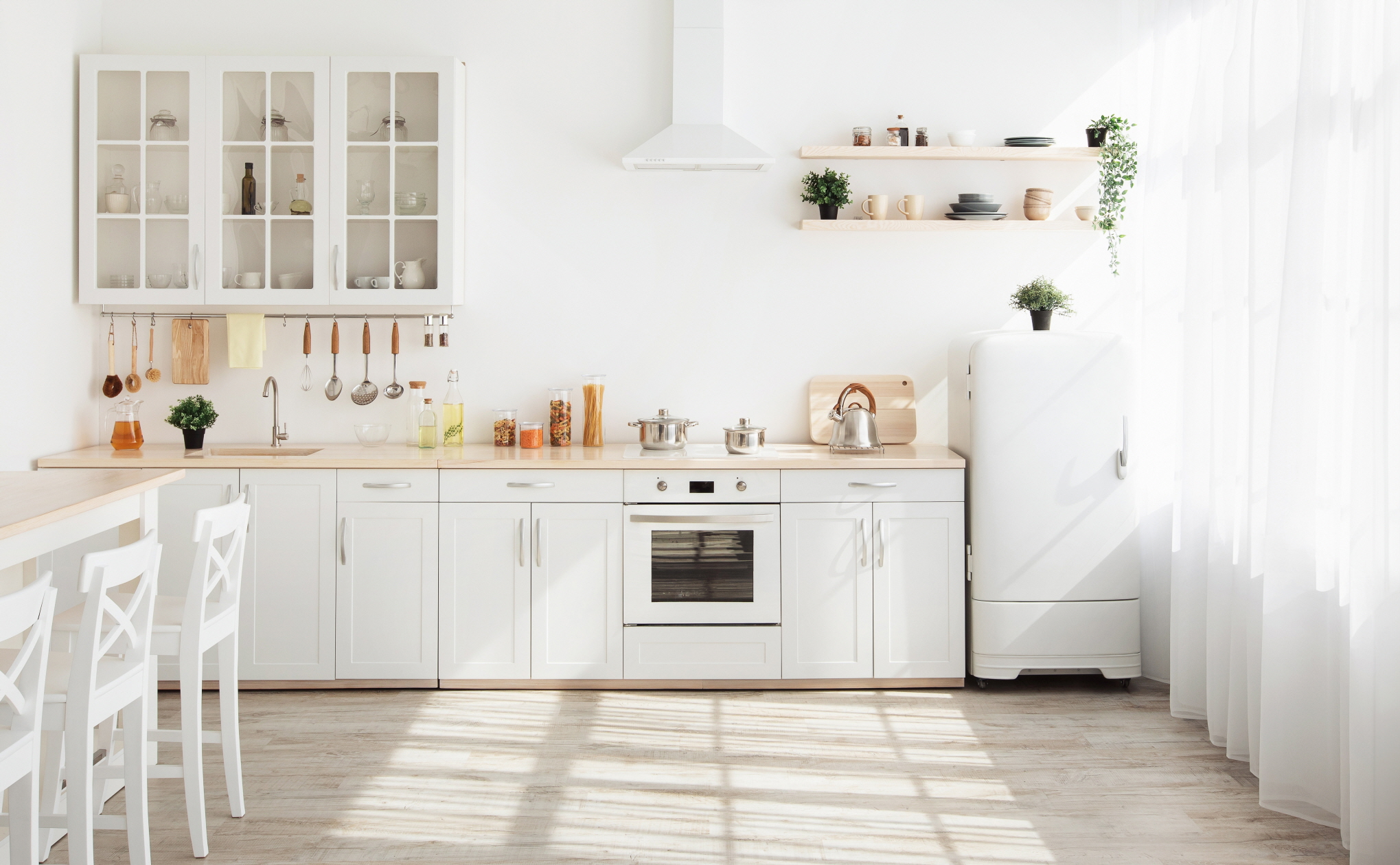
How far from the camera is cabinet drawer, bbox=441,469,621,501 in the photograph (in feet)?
11.3

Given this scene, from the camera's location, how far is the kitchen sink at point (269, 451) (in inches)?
148

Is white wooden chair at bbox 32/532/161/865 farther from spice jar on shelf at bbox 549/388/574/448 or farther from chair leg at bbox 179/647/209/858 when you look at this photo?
spice jar on shelf at bbox 549/388/574/448

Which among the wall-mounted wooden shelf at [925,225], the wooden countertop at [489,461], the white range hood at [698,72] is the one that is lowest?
the wooden countertop at [489,461]

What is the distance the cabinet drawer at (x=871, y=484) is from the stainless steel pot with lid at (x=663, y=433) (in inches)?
18.2

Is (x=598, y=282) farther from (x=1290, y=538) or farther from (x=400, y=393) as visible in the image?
(x=1290, y=538)

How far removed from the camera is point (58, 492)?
7.64 ft

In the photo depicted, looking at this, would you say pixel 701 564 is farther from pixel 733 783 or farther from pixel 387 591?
pixel 387 591

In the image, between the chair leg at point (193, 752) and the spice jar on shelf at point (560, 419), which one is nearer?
the chair leg at point (193, 752)

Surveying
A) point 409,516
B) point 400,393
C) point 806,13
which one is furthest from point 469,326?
point 806,13

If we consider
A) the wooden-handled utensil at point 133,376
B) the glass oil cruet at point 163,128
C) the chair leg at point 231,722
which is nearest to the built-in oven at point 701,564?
the chair leg at point 231,722

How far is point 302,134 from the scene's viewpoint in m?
3.63

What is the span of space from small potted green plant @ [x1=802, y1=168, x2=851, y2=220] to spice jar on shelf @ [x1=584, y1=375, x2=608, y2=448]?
3.80 ft

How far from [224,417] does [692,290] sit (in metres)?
2.05

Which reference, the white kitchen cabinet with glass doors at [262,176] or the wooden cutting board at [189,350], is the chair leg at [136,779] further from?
the wooden cutting board at [189,350]
